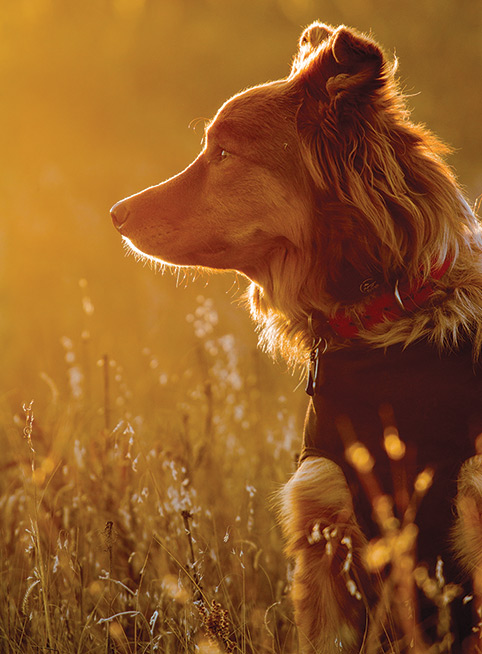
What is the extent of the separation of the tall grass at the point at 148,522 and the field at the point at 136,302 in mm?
15

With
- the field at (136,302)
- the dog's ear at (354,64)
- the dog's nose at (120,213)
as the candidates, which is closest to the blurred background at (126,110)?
the field at (136,302)

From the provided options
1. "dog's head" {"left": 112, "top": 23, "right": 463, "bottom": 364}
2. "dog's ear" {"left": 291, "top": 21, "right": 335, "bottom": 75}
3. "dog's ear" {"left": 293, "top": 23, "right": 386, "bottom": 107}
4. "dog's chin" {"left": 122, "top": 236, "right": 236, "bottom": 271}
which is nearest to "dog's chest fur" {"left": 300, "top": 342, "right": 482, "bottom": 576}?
"dog's head" {"left": 112, "top": 23, "right": 463, "bottom": 364}

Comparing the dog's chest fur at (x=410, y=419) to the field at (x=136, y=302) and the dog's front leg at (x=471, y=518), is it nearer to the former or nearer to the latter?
the dog's front leg at (x=471, y=518)

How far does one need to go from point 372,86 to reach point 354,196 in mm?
366

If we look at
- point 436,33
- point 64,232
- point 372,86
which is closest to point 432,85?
point 436,33

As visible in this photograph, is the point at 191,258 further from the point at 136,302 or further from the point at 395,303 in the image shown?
the point at 136,302

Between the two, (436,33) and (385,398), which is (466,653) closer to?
(385,398)

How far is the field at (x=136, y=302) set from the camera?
2773mm

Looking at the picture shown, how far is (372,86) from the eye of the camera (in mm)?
2238

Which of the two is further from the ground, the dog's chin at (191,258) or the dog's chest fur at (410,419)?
the dog's chin at (191,258)

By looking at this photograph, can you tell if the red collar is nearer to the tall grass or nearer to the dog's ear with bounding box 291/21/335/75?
the tall grass

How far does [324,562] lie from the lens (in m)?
2.20

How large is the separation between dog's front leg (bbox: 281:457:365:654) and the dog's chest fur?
5 centimetres

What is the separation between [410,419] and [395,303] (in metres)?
0.42
